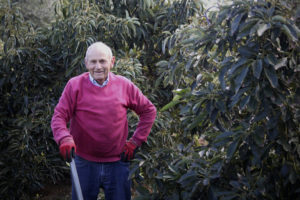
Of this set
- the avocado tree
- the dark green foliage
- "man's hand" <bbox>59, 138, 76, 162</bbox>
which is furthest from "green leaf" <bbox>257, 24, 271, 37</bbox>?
the dark green foliage

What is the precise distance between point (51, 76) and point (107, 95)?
1.95 meters

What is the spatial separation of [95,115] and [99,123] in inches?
2.8

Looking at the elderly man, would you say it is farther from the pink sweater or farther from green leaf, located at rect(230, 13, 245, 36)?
green leaf, located at rect(230, 13, 245, 36)

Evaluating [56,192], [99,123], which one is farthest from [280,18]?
[56,192]

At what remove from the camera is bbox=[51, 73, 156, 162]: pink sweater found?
3.30 meters

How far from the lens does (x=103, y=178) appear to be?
11.3ft

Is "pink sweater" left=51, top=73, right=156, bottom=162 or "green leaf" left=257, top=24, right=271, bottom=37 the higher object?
"green leaf" left=257, top=24, right=271, bottom=37

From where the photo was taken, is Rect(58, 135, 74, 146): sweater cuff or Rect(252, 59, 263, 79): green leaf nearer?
Rect(252, 59, 263, 79): green leaf

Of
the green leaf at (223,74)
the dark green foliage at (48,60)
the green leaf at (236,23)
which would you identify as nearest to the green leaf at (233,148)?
the green leaf at (223,74)

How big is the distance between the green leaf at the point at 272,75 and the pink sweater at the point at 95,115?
4.36 feet

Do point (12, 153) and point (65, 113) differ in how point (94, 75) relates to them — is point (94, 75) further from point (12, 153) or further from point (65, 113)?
point (12, 153)

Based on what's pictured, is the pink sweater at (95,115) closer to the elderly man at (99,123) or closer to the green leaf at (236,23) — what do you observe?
the elderly man at (99,123)

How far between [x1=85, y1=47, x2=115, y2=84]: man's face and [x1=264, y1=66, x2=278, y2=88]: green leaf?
1360mm

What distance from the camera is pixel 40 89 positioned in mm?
5074
